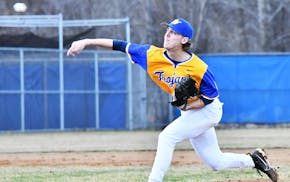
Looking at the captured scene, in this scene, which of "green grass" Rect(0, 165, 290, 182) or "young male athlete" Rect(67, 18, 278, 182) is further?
"green grass" Rect(0, 165, 290, 182)

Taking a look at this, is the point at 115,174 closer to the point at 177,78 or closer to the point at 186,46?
the point at 177,78

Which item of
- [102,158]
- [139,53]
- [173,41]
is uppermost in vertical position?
[173,41]

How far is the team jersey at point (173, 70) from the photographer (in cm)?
726

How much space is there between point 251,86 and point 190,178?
1332 centimetres

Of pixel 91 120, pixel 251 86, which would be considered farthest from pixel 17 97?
pixel 251 86

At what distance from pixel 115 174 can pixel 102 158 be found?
2893mm

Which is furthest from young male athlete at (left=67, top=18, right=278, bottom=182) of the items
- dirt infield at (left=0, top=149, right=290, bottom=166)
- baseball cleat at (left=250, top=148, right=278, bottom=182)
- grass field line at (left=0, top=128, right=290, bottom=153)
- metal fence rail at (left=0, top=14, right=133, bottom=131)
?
metal fence rail at (left=0, top=14, right=133, bottom=131)

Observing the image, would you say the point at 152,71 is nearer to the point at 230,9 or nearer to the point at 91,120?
the point at 91,120

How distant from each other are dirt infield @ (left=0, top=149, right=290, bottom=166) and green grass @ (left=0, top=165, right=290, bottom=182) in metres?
0.67

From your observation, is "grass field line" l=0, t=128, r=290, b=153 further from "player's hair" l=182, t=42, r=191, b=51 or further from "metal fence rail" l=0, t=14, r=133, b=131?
"player's hair" l=182, t=42, r=191, b=51

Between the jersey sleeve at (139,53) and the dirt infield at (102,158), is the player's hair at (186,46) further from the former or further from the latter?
the dirt infield at (102,158)

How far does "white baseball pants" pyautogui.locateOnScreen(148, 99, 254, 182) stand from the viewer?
7.17 m

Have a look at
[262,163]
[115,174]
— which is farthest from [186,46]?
[115,174]

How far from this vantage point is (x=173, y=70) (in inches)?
287
